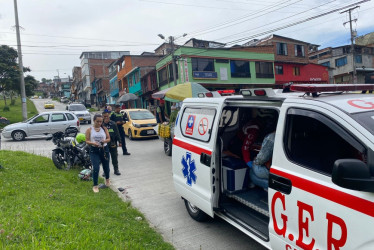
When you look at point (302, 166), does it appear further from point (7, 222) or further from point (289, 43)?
point (289, 43)

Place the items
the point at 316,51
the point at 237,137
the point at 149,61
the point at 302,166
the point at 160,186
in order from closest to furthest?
the point at 302,166
the point at 237,137
the point at 160,186
the point at 149,61
the point at 316,51

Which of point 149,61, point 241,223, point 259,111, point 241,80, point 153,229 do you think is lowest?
point 153,229

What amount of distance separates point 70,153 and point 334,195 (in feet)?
23.7

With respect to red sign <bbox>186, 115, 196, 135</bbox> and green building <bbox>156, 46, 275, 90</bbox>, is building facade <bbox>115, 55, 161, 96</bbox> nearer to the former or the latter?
green building <bbox>156, 46, 275, 90</bbox>

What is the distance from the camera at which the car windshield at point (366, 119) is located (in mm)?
2209

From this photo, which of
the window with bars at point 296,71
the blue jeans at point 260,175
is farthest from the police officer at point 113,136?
the window with bars at point 296,71

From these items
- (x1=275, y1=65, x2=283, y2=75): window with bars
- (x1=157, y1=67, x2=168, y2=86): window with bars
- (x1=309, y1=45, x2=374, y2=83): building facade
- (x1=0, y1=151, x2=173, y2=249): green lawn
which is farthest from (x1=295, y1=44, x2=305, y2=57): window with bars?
(x1=0, y1=151, x2=173, y2=249): green lawn

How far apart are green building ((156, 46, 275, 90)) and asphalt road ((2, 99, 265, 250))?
18.3 m

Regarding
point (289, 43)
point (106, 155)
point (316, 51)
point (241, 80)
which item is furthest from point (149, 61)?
point (106, 155)

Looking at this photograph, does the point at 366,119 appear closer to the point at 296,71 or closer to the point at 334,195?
the point at 334,195

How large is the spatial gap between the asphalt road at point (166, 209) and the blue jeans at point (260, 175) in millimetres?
886

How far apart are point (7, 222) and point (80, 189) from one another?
2349 mm

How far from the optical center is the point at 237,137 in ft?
15.7

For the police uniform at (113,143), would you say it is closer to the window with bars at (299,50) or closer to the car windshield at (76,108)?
the car windshield at (76,108)
